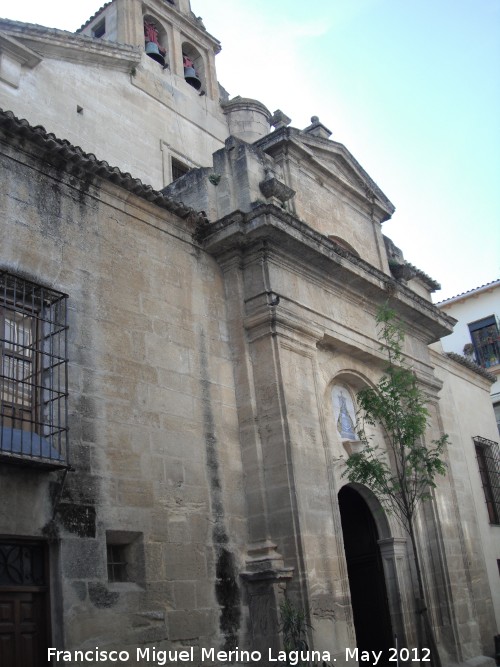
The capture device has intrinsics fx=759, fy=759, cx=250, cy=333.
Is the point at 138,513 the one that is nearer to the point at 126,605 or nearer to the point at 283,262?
the point at 126,605

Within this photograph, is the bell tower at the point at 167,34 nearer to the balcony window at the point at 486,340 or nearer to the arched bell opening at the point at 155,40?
the arched bell opening at the point at 155,40

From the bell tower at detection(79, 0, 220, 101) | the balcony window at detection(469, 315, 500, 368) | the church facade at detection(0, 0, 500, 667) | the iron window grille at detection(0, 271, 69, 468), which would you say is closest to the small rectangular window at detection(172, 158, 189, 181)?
the church facade at detection(0, 0, 500, 667)

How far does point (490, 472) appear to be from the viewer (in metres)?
16.5

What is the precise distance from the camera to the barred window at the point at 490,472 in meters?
15.9

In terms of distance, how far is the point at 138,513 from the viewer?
7.46 metres

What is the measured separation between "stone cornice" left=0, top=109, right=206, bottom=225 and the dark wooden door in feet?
13.2

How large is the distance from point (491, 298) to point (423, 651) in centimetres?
1569

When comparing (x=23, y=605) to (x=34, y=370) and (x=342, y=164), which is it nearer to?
(x=34, y=370)

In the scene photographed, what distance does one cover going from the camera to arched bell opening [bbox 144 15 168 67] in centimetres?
1477

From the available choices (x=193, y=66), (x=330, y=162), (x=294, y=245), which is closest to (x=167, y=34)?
(x=193, y=66)

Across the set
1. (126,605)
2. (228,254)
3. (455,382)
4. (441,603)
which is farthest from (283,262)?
(455,382)

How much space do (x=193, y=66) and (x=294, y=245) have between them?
792cm

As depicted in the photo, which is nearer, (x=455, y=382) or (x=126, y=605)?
(x=126, y=605)

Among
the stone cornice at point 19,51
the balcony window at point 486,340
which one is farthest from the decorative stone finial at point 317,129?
the balcony window at point 486,340
